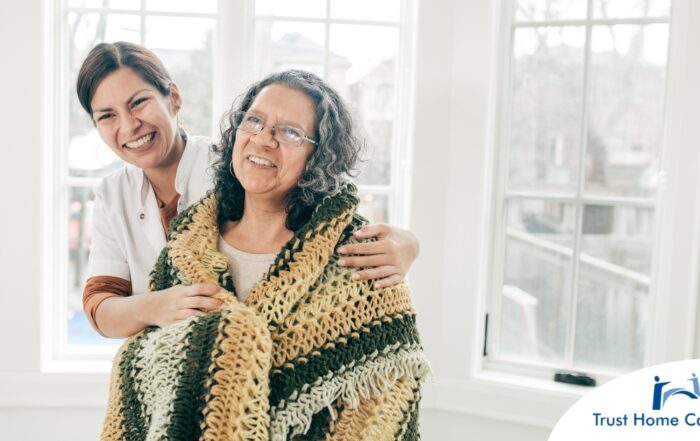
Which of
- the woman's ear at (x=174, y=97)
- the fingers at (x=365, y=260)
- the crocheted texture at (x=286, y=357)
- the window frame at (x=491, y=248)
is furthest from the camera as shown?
the window frame at (x=491, y=248)

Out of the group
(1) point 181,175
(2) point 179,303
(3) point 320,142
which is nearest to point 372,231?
(3) point 320,142

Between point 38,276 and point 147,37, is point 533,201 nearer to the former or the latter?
point 147,37

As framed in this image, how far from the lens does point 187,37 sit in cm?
243

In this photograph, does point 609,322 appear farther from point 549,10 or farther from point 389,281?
point 389,281

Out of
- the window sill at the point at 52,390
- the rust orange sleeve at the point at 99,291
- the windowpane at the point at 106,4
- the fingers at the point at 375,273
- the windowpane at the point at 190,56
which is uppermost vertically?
the windowpane at the point at 106,4

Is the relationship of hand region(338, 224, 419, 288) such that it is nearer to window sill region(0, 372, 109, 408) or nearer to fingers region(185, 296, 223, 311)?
fingers region(185, 296, 223, 311)

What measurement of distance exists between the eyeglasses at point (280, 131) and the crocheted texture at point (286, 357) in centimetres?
15

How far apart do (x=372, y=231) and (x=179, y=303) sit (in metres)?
0.44

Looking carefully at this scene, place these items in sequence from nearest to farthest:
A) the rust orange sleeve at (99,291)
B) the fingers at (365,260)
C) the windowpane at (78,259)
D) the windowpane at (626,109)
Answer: the fingers at (365,260) → the rust orange sleeve at (99,291) → the windowpane at (626,109) → the windowpane at (78,259)

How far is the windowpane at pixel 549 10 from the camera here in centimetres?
229

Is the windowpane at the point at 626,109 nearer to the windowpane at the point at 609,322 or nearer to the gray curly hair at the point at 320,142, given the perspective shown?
the windowpane at the point at 609,322

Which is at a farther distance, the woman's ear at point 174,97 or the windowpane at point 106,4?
the windowpane at point 106,4

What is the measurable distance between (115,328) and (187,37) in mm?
1337


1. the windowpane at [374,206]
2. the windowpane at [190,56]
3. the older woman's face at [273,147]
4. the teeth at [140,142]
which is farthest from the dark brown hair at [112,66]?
the windowpane at [374,206]
